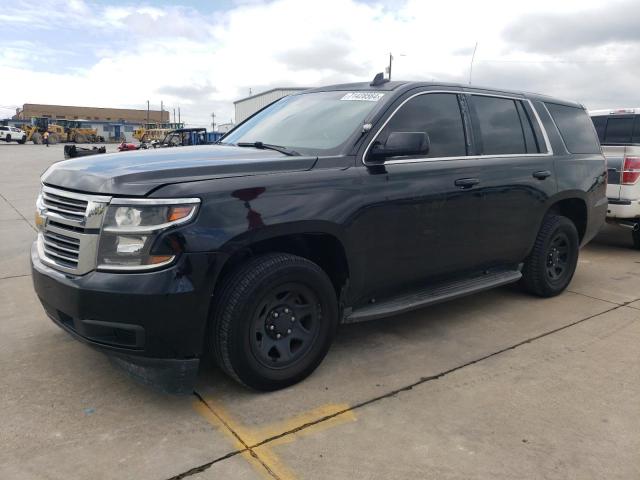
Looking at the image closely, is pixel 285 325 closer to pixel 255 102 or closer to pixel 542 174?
pixel 542 174

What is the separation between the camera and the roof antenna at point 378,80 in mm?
4069

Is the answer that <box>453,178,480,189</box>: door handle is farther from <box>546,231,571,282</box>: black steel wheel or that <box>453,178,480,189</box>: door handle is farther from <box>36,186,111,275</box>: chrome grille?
<box>36,186,111,275</box>: chrome grille

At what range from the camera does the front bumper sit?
2703 mm

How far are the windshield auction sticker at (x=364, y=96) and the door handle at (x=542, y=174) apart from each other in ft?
5.51

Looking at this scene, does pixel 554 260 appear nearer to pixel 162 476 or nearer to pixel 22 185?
pixel 162 476

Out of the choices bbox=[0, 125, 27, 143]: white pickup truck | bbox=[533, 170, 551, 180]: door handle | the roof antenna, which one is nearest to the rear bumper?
bbox=[533, 170, 551, 180]: door handle

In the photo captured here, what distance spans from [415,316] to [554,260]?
1.58m

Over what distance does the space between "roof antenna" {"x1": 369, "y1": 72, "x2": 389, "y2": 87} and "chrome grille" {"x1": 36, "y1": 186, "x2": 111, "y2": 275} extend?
2.21 m

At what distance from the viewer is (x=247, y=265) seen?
9.92 ft

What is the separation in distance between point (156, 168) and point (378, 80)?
1950 mm

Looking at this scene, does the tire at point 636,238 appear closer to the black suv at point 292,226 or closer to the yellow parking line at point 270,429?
the black suv at point 292,226

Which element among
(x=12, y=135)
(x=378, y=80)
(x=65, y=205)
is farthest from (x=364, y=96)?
(x=12, y=135)

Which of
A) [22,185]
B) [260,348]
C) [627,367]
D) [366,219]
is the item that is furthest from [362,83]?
[22,185]

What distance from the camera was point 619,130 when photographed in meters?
8.12
